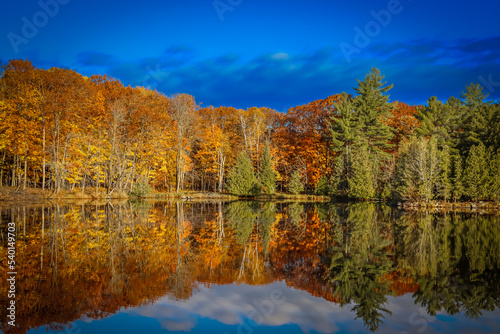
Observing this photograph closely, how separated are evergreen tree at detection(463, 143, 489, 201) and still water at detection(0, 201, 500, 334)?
61.1ft

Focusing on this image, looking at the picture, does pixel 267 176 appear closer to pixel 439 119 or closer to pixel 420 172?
pixel 420 172

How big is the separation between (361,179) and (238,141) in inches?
839

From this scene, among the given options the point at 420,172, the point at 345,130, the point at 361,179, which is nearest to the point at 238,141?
the point at 345,130

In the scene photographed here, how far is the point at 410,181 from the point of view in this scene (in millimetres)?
32062

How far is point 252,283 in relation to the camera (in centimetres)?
843

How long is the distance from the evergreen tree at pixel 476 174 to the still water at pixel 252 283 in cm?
1863

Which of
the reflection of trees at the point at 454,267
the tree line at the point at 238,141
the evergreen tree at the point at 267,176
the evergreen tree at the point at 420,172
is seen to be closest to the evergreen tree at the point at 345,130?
the tree line at the point at 238,141

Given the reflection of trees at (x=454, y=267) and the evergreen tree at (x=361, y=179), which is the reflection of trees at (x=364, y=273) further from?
the evergreen tree at (x=361, y=179)

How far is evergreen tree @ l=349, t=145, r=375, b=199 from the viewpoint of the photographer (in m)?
38.8

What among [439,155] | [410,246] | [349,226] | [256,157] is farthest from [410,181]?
[256,157]

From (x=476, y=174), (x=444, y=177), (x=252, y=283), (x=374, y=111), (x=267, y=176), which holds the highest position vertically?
(x=374, y=111)

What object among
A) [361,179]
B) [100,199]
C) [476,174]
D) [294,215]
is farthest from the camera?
[361,179]

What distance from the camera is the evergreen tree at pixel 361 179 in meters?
38.8

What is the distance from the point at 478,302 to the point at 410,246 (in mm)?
5575
